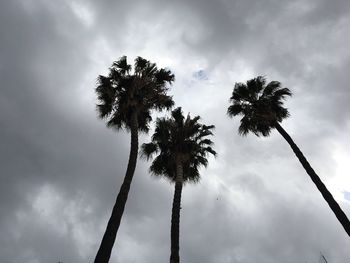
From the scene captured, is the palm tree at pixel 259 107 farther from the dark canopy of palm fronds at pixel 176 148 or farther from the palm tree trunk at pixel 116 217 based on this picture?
the palm tree trunk at pixel 116 217

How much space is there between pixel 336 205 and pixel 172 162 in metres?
10.2

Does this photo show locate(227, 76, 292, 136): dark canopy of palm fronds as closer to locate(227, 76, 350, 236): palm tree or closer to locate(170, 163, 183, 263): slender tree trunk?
locate(227, 76, 350, 236): palm tree

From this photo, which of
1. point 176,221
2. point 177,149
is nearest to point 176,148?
point 177,149

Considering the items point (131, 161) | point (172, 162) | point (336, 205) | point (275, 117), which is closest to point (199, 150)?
point (172, 162)

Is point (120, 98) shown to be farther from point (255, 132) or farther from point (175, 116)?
point (255, 132)

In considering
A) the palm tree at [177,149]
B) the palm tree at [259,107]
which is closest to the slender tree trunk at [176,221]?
the palm tree at [177,149]

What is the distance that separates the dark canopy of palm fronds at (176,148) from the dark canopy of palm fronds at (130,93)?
1.74 m

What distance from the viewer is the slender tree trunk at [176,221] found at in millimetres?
17361

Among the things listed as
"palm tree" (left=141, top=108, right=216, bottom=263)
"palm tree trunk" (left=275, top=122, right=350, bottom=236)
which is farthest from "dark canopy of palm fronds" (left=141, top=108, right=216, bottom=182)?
"palm tree trunk" (left=275, top=122, right=350, bottom=236)

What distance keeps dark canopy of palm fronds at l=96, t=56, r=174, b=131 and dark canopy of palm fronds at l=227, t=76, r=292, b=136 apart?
5.67 m

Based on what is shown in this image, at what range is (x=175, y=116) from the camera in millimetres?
25594

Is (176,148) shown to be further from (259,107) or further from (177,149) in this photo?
(259,107)

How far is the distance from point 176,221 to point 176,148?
18.7 ft

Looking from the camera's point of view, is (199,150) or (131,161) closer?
(131,161)
